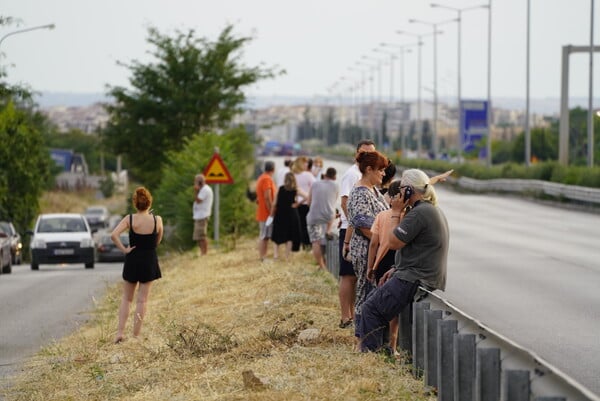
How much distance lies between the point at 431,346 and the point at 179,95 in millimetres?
46164

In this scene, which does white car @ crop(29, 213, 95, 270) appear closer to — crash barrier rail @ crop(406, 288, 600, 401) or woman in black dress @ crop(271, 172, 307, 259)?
woman in black dress @ crop(271, 172, 307, 259)

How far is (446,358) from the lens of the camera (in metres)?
9.35

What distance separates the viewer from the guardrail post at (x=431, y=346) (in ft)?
32.9

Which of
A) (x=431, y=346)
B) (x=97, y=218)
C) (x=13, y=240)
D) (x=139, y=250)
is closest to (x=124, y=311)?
(x=139, y=250)

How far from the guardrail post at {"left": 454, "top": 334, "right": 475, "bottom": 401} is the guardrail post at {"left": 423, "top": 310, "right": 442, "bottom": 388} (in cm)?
118

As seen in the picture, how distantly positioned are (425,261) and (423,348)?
0.76 m

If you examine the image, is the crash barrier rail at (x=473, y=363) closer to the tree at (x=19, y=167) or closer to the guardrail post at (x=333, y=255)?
the guardrail post at (x=333, y=255)

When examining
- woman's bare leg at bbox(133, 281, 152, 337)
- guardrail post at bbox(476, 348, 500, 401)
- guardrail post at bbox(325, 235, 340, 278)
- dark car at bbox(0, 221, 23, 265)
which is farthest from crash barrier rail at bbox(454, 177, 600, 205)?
guardrail post at bbox(476, 348, 500, 401)

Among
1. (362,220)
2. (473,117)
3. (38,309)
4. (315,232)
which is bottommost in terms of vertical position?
(38,309)

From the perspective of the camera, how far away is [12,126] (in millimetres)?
69562

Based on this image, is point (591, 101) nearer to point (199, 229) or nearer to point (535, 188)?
point (535, 188)

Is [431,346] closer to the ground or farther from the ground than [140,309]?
farther from the ground

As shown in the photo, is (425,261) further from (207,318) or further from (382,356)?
(207,318)

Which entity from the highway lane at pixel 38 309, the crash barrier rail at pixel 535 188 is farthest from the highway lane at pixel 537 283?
the crash barrier rail at pixel 535 188
